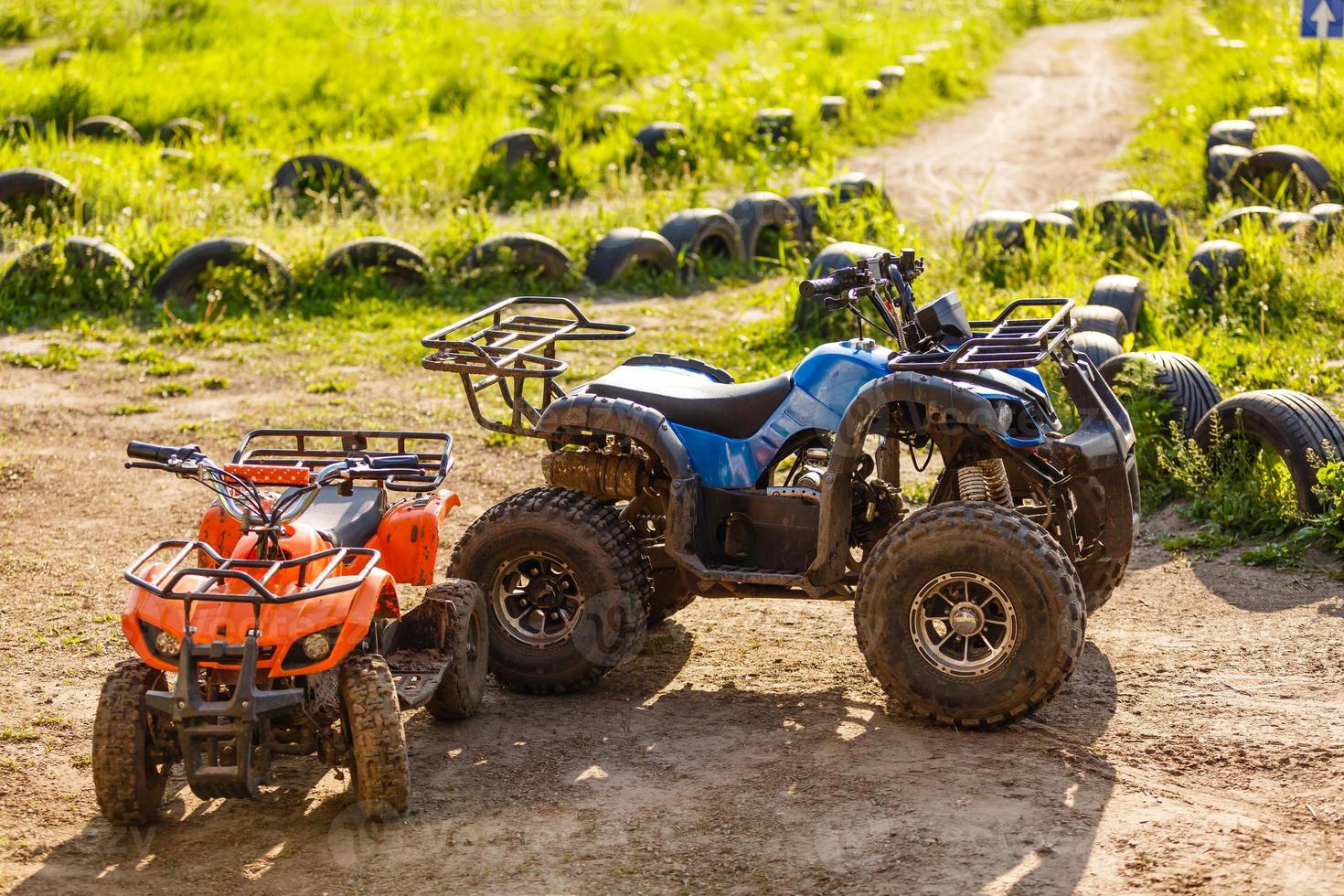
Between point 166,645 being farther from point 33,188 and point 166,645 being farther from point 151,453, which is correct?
point 33,188

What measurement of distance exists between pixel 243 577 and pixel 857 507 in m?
2.27

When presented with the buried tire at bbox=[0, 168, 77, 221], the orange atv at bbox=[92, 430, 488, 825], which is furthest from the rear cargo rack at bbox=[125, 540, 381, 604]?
the buried tire at bbox=[0, 168, 77, 221]

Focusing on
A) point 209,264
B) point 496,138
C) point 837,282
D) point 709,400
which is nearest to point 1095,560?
point 837,282

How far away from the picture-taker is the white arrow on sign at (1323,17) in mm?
13461

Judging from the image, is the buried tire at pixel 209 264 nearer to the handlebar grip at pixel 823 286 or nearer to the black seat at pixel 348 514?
the black seat at pixel 348 514

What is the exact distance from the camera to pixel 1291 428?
7160 mm

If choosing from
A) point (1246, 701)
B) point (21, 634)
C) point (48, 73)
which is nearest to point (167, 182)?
point (48, 73)

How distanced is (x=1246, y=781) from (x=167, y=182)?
1173 cm

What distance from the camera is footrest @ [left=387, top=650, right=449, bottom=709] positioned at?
201 inches

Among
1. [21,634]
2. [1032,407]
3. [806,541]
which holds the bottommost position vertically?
[21,634]

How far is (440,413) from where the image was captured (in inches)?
378

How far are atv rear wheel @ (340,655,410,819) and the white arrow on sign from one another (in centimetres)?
1155

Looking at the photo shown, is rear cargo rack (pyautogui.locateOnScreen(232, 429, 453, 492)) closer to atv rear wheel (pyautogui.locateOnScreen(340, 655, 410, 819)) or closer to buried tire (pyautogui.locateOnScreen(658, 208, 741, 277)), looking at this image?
atv rear wheel (pyautogui.locateOnScreen(340, 655, 410, 819))

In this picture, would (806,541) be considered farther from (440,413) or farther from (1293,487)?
(440,413)
